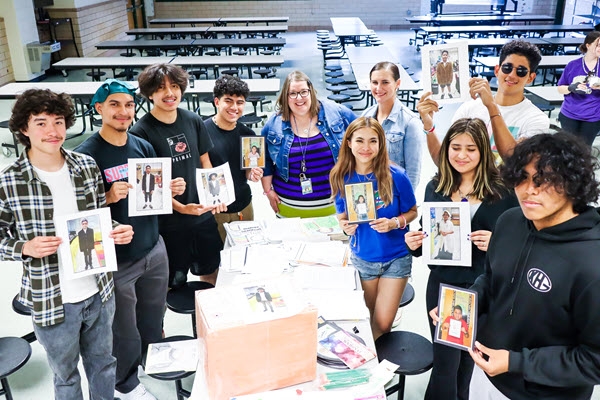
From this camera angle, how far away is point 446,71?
2803 mm

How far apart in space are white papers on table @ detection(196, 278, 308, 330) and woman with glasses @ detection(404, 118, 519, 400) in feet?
2.61

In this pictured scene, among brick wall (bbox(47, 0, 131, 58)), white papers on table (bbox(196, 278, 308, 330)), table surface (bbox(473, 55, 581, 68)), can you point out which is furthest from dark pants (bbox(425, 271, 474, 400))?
brick wall (bbox(47, 0, 131, 58))

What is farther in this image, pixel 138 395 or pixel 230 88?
pixel 230 88

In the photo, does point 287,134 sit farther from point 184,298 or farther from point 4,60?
point 4,60

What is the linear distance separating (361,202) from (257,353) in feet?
3.90

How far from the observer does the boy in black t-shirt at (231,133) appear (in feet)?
10.6

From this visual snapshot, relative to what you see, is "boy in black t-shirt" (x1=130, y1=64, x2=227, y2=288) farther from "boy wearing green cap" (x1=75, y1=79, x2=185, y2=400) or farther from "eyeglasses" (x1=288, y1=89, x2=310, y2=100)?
"eyeglasses" (x1=288, y1=89, x2=310, y2=100)

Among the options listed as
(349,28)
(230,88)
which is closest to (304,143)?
(230,88)

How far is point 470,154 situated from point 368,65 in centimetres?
628

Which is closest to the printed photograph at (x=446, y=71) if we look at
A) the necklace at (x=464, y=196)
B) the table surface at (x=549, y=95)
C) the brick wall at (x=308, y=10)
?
the necklace at (x=464, y=196)

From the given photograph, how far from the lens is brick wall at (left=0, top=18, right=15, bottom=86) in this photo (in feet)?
33.4

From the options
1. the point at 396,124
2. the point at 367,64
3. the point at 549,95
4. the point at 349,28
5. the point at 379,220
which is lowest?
the point at 379,220

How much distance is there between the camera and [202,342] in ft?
6.10

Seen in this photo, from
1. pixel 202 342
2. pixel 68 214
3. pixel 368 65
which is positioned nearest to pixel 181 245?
pixel 68 214
